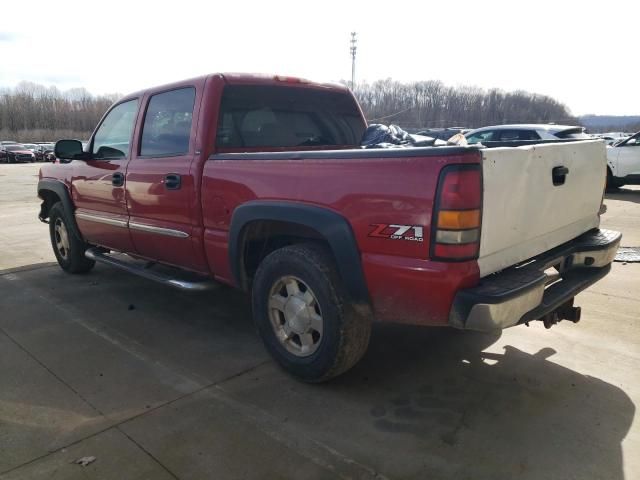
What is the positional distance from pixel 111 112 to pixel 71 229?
1320 mm

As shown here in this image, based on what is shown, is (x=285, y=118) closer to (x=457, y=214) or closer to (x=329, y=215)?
(x=329, y=215)

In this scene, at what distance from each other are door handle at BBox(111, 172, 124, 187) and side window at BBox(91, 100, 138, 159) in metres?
0.18

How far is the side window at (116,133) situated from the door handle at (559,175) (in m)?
3.37

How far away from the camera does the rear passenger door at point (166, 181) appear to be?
12.4ft

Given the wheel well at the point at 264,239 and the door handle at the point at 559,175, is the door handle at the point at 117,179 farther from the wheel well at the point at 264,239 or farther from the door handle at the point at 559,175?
the door handle at the point at 559,175

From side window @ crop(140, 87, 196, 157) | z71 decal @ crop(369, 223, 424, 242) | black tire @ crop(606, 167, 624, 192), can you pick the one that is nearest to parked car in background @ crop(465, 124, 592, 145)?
black tire @ crop(606, 167, 624, 192)

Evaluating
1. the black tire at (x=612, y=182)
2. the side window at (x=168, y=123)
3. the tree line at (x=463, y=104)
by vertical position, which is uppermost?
the tree line at (x=463, y=104)

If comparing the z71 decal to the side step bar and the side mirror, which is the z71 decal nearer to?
the side step bar

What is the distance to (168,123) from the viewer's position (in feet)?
13.5

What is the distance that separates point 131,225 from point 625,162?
12054 mm

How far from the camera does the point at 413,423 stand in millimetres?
2760

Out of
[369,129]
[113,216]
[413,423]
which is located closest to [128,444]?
[413,423]

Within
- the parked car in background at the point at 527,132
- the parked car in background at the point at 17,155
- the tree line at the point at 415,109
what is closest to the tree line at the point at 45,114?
the tree line at the point at 415,109

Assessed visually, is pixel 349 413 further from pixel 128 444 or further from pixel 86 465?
pixel 86 465
